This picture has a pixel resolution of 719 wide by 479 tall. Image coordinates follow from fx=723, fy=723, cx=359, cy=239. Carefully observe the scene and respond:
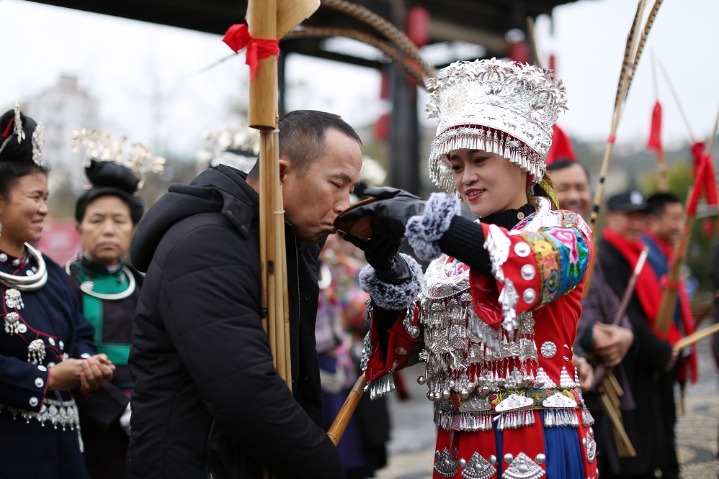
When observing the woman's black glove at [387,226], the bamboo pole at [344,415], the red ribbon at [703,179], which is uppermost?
the red ribbon at [703,179]

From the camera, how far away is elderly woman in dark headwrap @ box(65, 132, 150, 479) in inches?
113

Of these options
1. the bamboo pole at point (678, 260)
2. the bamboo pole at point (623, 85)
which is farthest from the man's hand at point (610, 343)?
the bamboo pole at point (623, 85)

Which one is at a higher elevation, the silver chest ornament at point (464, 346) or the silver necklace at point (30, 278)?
the silver necklace at point (30, 278)

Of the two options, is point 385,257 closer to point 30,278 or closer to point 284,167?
point 284,167

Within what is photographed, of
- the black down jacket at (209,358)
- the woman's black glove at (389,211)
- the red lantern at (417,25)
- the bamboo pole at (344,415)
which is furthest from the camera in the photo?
the red lantern at (417,25)

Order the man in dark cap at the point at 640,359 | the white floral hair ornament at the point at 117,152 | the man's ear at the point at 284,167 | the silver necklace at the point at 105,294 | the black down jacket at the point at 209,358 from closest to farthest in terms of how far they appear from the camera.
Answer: the black down jacket at the point at 209,358 → the man's ear at the point at 284,167 → the silver necklace at the point at 105,294 → the white floral hair ornament at the point at 117,152 → the man in dark cap at the point at 640,359

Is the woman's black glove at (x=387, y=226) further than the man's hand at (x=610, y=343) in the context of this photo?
No

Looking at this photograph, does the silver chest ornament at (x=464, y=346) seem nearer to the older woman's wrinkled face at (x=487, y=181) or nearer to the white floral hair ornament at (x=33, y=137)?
the older woman's wrinkled face at (x=487, y=181)

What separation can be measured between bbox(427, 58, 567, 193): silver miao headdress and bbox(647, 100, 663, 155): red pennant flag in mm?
2048

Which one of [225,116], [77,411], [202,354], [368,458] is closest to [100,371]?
[77,411]

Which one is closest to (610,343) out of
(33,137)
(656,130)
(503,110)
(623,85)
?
(656,130)

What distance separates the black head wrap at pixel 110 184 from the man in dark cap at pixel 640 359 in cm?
257

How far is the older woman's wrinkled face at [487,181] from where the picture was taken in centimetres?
206

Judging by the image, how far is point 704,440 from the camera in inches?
236
